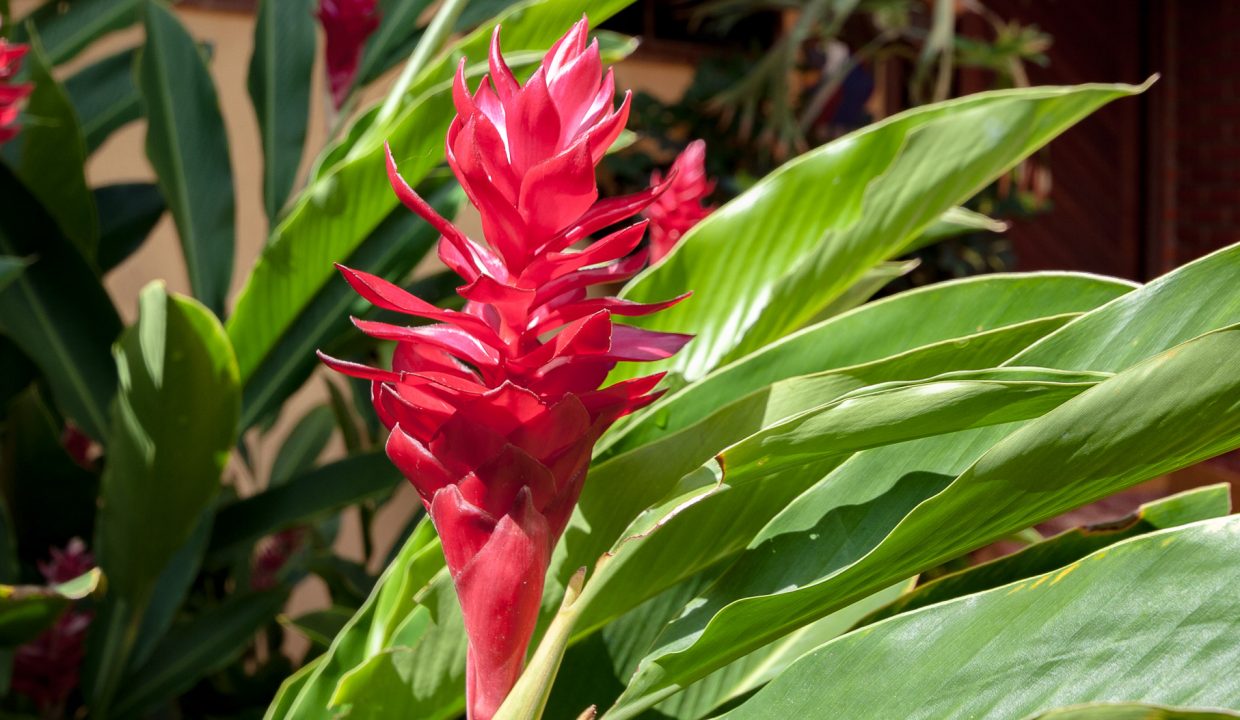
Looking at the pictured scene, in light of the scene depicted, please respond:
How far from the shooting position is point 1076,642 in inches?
16.6

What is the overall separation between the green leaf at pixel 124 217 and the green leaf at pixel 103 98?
0.11 m

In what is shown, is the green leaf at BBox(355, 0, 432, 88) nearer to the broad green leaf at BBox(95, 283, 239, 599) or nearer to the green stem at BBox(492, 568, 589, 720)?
the broad green leaf at BBox(95, 283, 239, 599)

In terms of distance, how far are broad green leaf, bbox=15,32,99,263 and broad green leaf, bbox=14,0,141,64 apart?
0.34m

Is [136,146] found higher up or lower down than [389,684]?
lower down

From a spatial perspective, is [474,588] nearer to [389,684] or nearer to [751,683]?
[389,684]

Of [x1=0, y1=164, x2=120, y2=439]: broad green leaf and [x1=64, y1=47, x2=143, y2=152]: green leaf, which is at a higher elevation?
[x1=64, y1=47, x2=143, y2=152]: green leaf

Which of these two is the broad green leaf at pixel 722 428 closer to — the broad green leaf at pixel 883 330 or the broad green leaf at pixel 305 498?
the broad green leaf at pixel 883 330

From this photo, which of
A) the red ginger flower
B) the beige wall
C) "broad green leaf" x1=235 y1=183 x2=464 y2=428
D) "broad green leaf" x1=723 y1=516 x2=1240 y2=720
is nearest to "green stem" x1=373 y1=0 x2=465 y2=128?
"broad green leaf" x1=235 y1=183 x2=464 y2=428

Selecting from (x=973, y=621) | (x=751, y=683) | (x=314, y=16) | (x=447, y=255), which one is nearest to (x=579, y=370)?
(x=447, y=255)

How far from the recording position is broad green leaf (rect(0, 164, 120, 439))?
1.06 meters

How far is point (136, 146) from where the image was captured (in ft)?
8.23

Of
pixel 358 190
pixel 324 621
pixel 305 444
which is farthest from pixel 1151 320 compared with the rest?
pixel 305 444

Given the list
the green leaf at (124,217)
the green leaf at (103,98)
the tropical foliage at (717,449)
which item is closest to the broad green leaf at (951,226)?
the tropical foliage at (717,449)

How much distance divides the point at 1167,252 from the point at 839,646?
5312 mm
